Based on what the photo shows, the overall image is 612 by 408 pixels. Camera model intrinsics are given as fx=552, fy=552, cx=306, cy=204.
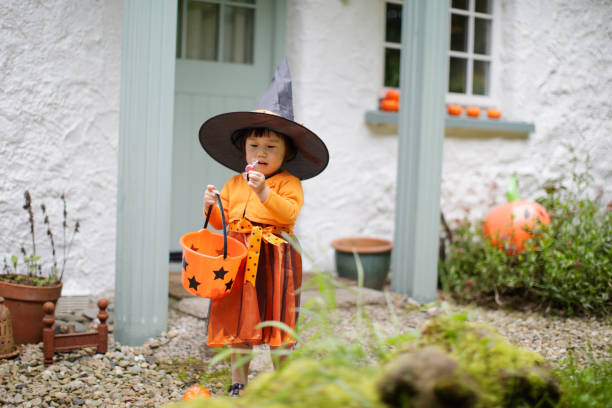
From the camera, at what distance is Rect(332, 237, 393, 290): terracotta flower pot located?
4332mm

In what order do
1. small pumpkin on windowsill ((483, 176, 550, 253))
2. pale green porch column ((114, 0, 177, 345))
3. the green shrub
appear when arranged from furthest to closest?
small pumpkin on windowsill ((483, 176, 550, 253))
the green shrub
pale green porch column ((114, 0, 177, 345))

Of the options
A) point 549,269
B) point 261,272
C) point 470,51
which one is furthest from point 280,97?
point 470,51

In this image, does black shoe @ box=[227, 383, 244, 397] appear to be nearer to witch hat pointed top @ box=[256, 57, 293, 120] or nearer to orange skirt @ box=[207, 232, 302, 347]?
orange skirt @ box=[207, 232, 302, 347]

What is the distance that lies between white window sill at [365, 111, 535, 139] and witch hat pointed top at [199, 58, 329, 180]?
7.43 feet

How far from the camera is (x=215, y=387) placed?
2465mm

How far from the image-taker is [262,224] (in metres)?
2.32

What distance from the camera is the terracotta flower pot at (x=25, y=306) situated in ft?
9.35

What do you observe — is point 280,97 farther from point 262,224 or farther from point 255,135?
point 262,224

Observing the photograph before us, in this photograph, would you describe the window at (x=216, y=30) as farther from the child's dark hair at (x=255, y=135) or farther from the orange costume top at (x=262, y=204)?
the orange costume top at (x=262, y=204)

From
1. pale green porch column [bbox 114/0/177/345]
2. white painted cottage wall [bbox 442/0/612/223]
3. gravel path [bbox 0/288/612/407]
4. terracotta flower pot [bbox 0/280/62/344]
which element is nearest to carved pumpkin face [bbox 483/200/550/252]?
white painted cottage wall [bbox 442/0/612/223]

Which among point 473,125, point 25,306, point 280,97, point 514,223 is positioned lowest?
point 25,306

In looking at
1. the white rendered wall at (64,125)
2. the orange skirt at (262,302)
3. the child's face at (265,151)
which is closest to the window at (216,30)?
the white rendered wall at (64,125)

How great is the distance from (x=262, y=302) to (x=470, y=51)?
3.92 m

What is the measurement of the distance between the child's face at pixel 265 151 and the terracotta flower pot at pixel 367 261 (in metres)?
2.02
